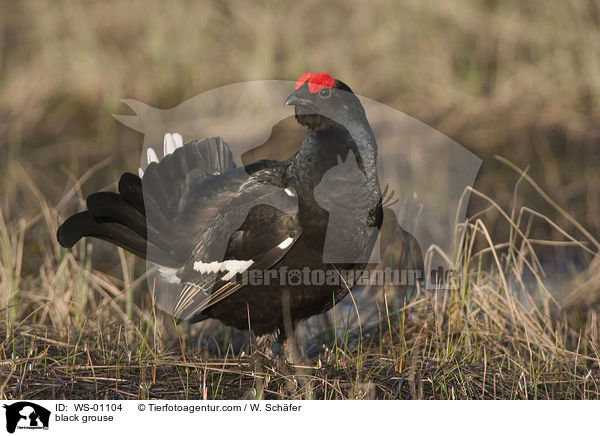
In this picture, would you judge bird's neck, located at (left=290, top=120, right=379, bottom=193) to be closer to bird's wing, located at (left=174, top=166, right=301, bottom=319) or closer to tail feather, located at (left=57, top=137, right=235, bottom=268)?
bird's wing, located at (left=174, top=166, right=301, bottom=319)

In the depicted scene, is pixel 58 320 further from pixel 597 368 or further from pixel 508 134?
pixel 508 134

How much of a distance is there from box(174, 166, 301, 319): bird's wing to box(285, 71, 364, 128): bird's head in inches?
11.7

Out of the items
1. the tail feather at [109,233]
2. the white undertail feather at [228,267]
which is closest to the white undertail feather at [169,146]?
the tail feather at [109,233]

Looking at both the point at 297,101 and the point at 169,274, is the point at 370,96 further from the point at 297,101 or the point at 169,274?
the point at 297,101

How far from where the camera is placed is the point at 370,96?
21.4ft

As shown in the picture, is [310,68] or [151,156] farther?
[310,68]

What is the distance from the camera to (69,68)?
274 inches

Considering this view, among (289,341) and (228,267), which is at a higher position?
(228,267)

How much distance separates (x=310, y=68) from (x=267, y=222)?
12.6ft

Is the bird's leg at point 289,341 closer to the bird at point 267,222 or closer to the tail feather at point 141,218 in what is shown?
the bird at point 267,222
